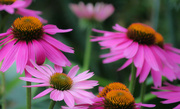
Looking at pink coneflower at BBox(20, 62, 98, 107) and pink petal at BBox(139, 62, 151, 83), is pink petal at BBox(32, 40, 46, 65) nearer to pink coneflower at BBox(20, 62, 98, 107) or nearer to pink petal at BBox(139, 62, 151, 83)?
pink coneflower at BBox(20, 62, 98, 107)

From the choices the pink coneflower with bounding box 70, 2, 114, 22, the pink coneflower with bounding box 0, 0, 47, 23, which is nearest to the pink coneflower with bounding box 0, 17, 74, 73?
the pink coneflower with bounding box 0, 0, 47, 23

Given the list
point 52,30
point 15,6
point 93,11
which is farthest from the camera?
point 93,11

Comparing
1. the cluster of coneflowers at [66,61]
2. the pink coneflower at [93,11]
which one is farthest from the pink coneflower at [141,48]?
the pink coneflower at [93,11]

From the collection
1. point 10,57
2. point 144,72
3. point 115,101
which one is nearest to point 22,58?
point 10,57

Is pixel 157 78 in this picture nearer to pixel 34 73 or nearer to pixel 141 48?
pixel 141 48

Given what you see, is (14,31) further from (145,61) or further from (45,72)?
(145,61)

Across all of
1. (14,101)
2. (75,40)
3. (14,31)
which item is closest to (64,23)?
(75,40)
